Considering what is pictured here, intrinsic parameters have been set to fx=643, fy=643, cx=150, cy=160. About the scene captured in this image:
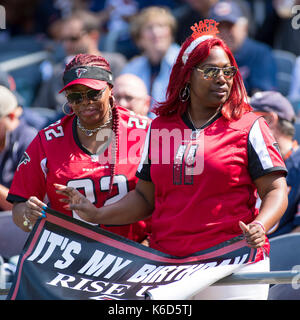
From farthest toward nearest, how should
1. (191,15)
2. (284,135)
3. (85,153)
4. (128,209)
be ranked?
(191,15) < (284,135) < (85,153) < (128,209)

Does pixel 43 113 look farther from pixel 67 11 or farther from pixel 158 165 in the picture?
pixel 158 165

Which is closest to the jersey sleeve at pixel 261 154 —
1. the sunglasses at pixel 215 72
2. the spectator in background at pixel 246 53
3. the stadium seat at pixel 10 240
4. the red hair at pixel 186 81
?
the red hair at pixel 186 81

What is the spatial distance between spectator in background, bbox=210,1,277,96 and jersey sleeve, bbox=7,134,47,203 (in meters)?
3.24

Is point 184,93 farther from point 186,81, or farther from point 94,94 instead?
point 94,94

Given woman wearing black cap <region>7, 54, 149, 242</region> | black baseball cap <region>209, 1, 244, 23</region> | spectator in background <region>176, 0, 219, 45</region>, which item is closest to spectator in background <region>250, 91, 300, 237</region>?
woman wearing black cap <region>7, 54, 149, 242</region>

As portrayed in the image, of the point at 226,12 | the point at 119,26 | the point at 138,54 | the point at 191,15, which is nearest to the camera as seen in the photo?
the point at 226,12

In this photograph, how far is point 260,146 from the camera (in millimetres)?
3004

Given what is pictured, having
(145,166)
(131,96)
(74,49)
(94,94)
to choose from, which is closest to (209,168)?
(145,166)

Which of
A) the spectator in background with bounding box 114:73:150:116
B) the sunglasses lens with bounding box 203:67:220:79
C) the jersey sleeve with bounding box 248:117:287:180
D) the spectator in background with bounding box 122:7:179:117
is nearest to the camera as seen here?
the jersey sleeve with bounding box 248:117:287:180

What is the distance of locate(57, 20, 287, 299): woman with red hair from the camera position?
299 cm

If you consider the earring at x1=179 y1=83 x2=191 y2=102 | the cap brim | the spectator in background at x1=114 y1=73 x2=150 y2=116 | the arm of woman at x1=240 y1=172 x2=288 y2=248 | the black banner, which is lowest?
the black banner

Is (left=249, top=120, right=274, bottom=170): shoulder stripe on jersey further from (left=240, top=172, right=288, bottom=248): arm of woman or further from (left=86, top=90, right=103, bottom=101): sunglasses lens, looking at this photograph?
(left=86, top=90, right=103, bottom=101): sunglasses lens

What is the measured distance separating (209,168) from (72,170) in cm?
87

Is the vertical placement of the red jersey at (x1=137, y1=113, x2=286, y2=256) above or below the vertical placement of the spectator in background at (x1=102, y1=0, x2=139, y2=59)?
below
